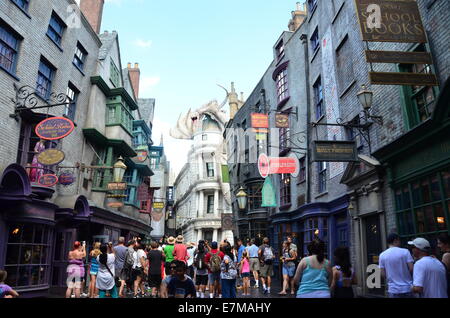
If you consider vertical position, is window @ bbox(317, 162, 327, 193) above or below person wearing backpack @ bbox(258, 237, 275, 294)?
above

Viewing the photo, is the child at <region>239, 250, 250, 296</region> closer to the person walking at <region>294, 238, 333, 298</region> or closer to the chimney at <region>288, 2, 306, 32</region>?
the person walking at <region>294, 238, 333, 298</region>

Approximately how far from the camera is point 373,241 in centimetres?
1175

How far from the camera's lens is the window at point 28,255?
12641 millimetres

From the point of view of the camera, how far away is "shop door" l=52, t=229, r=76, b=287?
15.9 meters

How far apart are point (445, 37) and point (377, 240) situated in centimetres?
621

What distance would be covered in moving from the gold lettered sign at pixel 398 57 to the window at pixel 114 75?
736 inches

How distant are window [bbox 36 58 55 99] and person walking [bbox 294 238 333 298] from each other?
13497 millimetres

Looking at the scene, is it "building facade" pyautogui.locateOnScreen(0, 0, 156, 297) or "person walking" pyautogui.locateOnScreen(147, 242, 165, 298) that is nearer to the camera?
"person walking" pyautogui.locateOnScreen(147, 242, 165, 298)

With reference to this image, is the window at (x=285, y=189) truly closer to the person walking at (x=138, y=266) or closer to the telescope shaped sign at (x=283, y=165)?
A: the telescope shaped sign at (x=283, y=165)

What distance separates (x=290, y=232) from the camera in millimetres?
19906

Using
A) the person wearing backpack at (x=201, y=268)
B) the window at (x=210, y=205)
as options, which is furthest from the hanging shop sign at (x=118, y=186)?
the window at (x=210, y=205)

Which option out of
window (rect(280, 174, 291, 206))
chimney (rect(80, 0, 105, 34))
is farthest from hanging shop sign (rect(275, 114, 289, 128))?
chimney (rect(80, 0, 105, 34))
